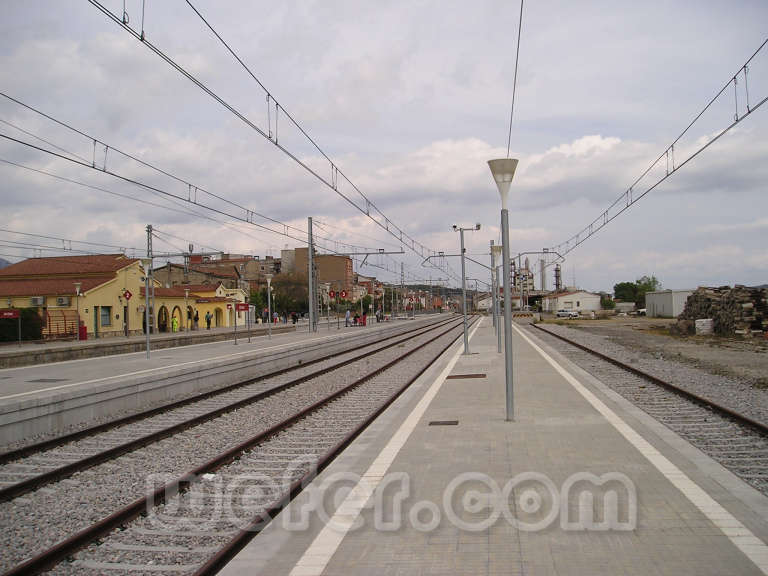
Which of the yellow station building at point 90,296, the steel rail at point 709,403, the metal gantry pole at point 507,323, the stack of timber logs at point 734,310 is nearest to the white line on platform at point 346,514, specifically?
the metal gantry pole at point 507,323

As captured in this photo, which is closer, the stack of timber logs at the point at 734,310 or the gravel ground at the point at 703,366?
the gravel ground at the point at 703,366

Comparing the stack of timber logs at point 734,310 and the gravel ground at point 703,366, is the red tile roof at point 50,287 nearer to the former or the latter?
the gravel ground at point 703,366

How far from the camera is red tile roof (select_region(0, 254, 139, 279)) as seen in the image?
41125mm

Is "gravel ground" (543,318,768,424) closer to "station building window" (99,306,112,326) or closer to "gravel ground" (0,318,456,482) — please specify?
"gravel ground" (0,318,456,482)

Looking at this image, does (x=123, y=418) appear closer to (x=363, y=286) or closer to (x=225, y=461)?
(x=225, y=461)

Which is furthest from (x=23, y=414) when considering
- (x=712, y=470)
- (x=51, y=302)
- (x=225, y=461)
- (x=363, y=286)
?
(x=363, y=286)

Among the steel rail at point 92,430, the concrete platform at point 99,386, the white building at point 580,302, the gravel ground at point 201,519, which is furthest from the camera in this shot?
the white building at point 580,302

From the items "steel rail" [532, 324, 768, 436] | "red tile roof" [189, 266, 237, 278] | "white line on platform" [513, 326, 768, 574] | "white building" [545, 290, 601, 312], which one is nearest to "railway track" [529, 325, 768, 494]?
"steel rail" [532, 324, 768, 436]

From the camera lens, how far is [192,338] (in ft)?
116

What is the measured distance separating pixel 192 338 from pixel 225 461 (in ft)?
93.4

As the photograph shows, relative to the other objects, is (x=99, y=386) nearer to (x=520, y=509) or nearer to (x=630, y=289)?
(x=520, y=509)

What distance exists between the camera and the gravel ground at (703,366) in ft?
41.9

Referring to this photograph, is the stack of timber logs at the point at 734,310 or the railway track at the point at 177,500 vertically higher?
the stack of timber logs at the point at 734,310

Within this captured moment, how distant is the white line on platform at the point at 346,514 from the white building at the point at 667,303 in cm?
5876
